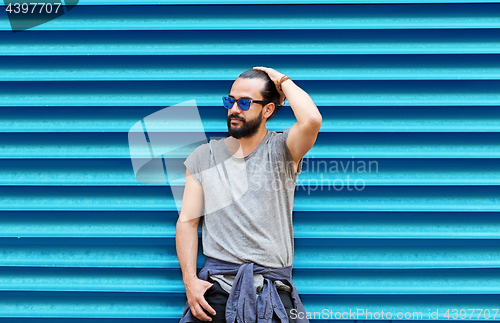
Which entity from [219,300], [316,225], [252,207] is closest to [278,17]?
[252,207]

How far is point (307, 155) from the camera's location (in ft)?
7.45

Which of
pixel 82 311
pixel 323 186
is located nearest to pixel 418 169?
pixel 323 186

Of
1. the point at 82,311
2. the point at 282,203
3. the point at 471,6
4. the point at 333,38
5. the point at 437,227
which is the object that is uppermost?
the point at 471,6

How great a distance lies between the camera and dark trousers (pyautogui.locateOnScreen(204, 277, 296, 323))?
6.28 ft

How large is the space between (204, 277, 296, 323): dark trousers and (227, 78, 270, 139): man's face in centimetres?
87

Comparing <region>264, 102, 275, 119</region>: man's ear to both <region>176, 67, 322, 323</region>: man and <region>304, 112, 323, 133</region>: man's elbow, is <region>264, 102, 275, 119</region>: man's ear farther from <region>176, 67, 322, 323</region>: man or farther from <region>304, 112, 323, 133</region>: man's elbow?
<region>304, 112, 323, 133</region>: man's elbow

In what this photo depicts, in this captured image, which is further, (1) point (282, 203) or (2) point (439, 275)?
(2) point (439, 275)

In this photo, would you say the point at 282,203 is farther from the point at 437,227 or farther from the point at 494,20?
the point at 494,20

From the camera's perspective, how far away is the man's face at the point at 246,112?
6.41ft

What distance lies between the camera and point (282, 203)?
78.5 inches

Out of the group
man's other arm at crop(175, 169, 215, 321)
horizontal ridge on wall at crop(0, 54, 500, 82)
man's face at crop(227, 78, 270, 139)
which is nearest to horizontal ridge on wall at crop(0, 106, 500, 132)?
horizontal ridge on wall at crop(0, 54, 500, 82)

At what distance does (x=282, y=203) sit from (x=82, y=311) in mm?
1528

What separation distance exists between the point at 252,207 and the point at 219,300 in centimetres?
55

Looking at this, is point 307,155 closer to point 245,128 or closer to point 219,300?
point 245,128
